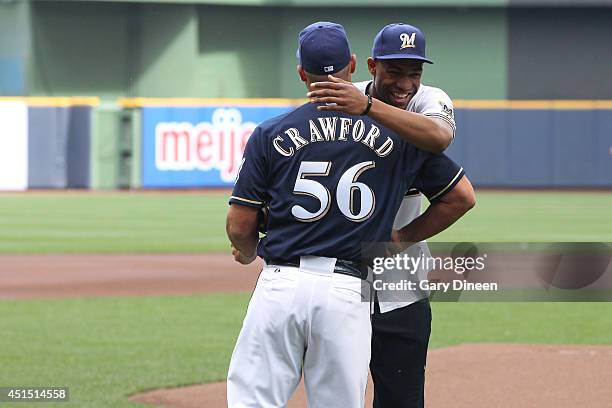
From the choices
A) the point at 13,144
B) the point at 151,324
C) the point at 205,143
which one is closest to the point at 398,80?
the point at 151,324

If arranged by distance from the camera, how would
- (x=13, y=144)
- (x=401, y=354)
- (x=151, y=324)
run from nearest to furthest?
(x=401, y=354) < (x=151, y=324) < (x=13, y=144)

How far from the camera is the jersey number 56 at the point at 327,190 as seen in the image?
3.78m

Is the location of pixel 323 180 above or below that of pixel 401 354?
above

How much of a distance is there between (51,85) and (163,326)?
89.2 ft

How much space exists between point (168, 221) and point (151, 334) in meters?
11.5

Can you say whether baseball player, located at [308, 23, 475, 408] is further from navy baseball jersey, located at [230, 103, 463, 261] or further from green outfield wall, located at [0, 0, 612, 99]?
green outfield wall, located at [0, 0, 612, 99]

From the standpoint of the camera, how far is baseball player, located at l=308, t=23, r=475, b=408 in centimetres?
373

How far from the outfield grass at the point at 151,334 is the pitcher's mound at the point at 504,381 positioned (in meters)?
0.46

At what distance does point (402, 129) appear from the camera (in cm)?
376

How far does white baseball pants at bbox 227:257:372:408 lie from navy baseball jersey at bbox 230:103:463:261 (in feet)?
0.30

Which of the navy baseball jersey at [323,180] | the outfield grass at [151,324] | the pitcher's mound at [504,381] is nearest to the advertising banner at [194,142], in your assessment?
the outfield grass at [151,324]

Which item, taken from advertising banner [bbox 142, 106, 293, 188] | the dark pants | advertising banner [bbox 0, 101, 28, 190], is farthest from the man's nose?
advertising banner [bbox 142, 106, 293, 188]

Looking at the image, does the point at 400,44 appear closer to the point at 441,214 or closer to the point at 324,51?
the point at 324,51

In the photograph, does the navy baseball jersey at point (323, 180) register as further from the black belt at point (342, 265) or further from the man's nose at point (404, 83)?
the man's nose at point (404, 83)
